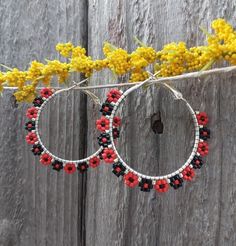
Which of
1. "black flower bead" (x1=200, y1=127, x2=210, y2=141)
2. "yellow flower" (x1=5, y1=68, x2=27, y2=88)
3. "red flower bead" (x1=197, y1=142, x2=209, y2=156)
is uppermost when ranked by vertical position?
"yellow flower" (x1=5, y1=68, x2=27, y2=88)

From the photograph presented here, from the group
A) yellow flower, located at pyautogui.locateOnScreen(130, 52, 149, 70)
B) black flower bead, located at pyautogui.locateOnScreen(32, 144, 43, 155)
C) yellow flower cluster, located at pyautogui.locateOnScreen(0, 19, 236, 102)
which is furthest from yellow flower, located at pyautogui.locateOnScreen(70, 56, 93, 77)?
black flower bead, located at pyautogui.locateOnScreen(32, 144, 43, 155)

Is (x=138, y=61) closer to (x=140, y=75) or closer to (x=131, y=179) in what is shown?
(x=140, y=75)

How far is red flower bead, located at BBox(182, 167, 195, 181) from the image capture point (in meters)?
0.77

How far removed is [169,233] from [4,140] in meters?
0.49

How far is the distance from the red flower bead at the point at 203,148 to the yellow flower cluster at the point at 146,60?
145 millimetres

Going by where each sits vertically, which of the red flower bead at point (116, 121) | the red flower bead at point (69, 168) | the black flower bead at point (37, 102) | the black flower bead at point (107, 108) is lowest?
the red flower bead at point (69, 168)

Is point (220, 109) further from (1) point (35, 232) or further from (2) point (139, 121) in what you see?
(1) point (35, 232)

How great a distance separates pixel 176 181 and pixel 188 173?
1.1 inches

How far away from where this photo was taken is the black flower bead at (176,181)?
77cm

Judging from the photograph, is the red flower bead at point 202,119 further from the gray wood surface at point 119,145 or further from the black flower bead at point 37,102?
the black flower bead at point 37,102

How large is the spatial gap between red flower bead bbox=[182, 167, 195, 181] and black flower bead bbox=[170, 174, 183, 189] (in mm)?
11

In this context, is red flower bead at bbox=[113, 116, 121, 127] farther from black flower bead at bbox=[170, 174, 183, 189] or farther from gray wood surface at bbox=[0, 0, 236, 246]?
black flower bead at bbox=[170, 174, 183, 189]

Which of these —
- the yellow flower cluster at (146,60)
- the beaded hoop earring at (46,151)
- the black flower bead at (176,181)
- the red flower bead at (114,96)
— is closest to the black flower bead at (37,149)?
the beaded hoop earring at (46,151)

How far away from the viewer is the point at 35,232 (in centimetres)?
105
